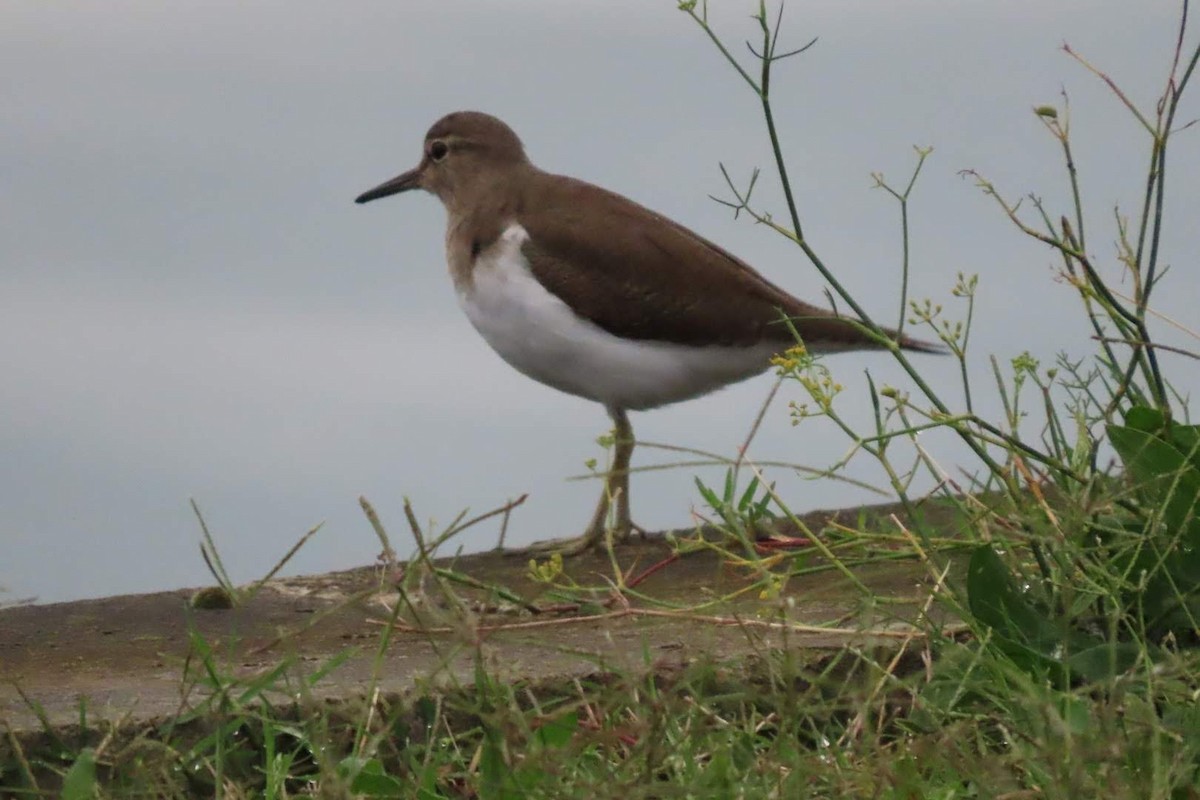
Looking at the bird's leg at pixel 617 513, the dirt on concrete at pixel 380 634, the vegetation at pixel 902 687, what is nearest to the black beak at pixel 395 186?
the bird's leg at pixel 617 513

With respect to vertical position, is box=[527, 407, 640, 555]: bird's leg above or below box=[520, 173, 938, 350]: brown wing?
below

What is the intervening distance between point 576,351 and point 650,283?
37 cm

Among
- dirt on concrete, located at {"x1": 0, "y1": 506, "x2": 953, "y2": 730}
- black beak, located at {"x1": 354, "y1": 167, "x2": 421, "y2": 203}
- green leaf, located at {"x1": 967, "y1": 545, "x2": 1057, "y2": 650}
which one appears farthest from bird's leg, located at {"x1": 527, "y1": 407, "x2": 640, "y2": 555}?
green leaf, located at {"x1": 967, "y1": 545, "x2": 1057, "y2": 650}

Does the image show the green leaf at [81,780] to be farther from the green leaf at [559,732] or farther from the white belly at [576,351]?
the white belly at [576,351]

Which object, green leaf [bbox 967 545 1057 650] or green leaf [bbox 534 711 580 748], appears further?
green leaf [bbox 967 545 1057 650]

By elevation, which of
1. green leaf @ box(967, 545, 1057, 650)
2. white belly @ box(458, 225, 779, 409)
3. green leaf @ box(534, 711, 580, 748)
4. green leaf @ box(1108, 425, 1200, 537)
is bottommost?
green leaf @ box(534, 711, 580, 748)

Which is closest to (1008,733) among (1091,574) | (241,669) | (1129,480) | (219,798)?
(1091,574)

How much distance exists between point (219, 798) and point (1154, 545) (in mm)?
1734

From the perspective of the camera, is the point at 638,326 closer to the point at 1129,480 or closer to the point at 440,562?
the point at 440,562

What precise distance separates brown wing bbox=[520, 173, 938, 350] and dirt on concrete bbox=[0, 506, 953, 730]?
34.2 inches

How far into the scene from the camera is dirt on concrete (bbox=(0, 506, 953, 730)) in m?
2.90

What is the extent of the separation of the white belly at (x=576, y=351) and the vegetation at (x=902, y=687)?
2.08 m

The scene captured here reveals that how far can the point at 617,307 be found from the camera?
557cm

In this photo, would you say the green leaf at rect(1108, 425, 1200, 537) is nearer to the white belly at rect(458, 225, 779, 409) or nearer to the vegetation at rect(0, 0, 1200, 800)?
the vegetation at rect(0, 0, 1200, 800)
